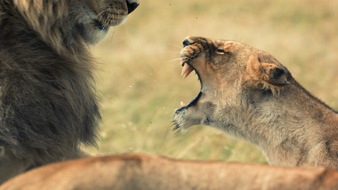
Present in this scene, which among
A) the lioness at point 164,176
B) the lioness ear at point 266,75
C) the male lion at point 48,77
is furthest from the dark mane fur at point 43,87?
the lioness at point 164,176

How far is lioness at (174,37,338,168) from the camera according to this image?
3852mm

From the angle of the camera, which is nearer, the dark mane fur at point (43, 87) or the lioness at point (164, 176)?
the lioness at point (164, 176)

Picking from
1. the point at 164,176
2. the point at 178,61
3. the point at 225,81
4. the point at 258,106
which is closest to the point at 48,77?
the point at 225,81

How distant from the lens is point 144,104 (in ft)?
26.6

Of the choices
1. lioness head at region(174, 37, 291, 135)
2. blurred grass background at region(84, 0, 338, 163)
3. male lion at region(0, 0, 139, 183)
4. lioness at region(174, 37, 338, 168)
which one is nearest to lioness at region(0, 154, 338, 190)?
lioness at region(174, 37, 338, 168)

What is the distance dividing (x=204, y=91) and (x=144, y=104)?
402 centimetres

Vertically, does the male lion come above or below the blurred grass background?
above

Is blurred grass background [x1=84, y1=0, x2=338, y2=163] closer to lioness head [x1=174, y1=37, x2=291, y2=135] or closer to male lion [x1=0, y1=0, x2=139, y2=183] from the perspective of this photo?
male lion [x1=0, y1=0, x2=139, y2=183]

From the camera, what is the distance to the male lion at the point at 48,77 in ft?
12.8

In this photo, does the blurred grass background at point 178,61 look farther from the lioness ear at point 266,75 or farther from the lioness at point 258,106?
the lioness ear at point 266,75

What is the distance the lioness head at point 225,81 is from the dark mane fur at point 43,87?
1.48 ft

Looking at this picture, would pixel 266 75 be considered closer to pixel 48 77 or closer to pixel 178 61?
pixel 48 77

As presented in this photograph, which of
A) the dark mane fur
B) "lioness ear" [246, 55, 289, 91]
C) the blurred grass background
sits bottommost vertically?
the blurred grass background

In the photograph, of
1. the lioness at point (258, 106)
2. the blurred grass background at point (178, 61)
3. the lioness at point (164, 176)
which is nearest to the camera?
the lioness at point (164, 176)
